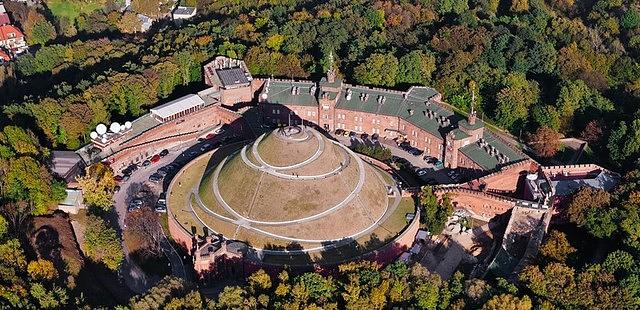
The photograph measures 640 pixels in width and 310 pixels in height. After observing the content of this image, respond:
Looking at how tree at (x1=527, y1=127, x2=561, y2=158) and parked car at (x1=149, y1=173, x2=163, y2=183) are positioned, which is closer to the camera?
parked car at (x1=149, y1=173, x2=163, y2=183)

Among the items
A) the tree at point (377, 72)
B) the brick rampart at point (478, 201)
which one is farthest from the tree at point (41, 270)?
the tree at point (377, 72)

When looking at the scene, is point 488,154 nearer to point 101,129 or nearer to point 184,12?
point 101,129

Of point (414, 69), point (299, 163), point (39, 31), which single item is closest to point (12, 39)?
point (39, 31)

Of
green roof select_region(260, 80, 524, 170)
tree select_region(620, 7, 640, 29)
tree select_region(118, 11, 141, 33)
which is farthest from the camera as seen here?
tree select_region(118, 11, 141, 33)

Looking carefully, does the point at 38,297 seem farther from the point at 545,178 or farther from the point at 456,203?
the point at 545,178

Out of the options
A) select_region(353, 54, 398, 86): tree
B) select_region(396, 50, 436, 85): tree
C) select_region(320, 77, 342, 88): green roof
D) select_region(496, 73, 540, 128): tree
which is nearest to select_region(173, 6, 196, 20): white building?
select_region(353, 54, 398, 86): tree

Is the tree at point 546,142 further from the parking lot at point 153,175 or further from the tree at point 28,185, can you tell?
→ the tree at point 28,185

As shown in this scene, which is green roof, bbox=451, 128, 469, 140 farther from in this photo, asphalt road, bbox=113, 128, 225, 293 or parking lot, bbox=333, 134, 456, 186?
asphalt road, bbox=113, 128, 225, 293
